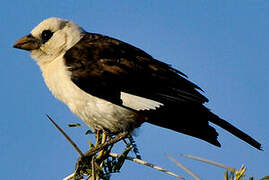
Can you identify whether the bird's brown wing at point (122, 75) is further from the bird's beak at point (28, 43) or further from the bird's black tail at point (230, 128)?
the bird's beak at point (28, 43)

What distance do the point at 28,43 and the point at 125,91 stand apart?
140cm

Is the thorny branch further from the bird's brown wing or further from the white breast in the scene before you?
the bird's brown wing

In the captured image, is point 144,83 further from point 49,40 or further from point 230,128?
point 49,40

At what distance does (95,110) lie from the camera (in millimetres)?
3916

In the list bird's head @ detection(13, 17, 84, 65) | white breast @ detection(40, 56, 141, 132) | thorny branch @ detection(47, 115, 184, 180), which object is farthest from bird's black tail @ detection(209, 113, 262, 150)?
bird's head @ detection(13, 17, 84, 65)

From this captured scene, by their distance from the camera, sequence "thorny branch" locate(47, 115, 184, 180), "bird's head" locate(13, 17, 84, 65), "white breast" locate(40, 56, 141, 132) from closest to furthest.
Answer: "thorny branch" locate(47, 115, 184, 180), "white breast" locate(40, 56, 141, 132), "bird's head" locate(13, 17, 84, 65)

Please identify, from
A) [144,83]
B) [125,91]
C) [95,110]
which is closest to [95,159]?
[95,110]

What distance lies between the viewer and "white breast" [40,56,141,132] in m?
3.91

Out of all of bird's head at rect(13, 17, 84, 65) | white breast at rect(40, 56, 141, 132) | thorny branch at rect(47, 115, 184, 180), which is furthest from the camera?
bird's head at rect(13, 17, 84, 65)

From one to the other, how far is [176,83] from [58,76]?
45.5 inches

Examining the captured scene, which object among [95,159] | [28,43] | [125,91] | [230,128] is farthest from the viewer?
[28,43]

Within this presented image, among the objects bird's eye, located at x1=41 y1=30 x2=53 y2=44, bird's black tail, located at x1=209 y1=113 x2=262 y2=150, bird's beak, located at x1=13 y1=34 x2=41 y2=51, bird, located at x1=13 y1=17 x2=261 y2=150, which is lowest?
bird's black tail, located at x1=209 y1=113 x2=262 y2=150

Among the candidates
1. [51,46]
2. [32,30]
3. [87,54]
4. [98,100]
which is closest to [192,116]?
[98,100]

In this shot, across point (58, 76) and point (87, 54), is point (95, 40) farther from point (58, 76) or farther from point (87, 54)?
point (58, 76)
